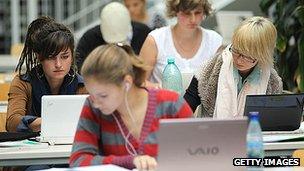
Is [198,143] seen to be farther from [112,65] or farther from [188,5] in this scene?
[188,5]

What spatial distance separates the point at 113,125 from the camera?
296 cm

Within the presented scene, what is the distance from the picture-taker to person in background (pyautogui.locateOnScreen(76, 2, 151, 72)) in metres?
6.21

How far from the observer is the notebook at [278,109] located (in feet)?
12.1

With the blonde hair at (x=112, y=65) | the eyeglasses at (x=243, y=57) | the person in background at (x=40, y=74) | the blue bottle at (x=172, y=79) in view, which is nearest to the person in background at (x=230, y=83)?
the eyeglasses at (x=243, y=57)

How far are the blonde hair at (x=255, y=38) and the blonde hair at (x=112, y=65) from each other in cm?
100

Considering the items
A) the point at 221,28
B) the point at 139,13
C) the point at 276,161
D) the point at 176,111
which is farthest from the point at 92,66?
the point at 221,28

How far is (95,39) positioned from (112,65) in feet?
11.4

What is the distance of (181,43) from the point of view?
5273mm

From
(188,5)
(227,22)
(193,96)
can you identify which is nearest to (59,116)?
(193,96)

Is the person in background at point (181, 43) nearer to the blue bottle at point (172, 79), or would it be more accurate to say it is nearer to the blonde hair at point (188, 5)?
the blonde hair at point (188, 5)

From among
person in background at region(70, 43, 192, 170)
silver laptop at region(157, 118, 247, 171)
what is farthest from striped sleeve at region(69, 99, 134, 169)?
silver laptop at region(157, 118, 247, 171)

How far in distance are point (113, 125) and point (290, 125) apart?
130 centimetres

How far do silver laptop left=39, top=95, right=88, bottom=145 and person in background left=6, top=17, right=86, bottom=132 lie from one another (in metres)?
0.23

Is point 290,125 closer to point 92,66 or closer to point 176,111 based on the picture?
point 176,111
